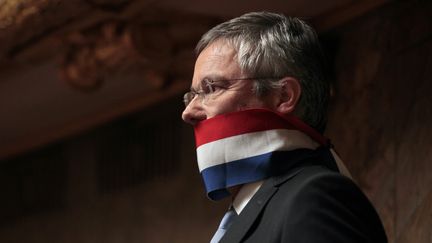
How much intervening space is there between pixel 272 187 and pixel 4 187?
213 inches

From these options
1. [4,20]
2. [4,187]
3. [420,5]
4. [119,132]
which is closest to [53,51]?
[4,20]

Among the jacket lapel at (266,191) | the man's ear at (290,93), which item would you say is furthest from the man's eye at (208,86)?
the jacket lapel at (266,191)

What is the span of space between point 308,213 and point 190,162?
12.2 ft

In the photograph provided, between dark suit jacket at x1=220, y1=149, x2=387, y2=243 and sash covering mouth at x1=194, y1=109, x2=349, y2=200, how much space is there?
2.4 inches

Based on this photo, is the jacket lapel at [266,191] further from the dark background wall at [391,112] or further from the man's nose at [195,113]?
the dark background wall at [391,112]

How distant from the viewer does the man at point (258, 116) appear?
292cm

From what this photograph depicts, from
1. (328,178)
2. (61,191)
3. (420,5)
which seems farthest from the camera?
(61,191)

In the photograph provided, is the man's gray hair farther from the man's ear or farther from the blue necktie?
Result: the blue necktie

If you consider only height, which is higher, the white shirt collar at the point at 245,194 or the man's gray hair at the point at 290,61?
the man's gray hair at the point at 290,61

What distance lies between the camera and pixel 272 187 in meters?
2.90

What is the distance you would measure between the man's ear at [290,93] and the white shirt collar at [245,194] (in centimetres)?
23

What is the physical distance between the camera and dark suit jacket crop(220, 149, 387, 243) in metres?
2.63

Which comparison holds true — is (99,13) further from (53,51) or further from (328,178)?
(328,178)

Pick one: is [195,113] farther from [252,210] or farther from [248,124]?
[252,210]
